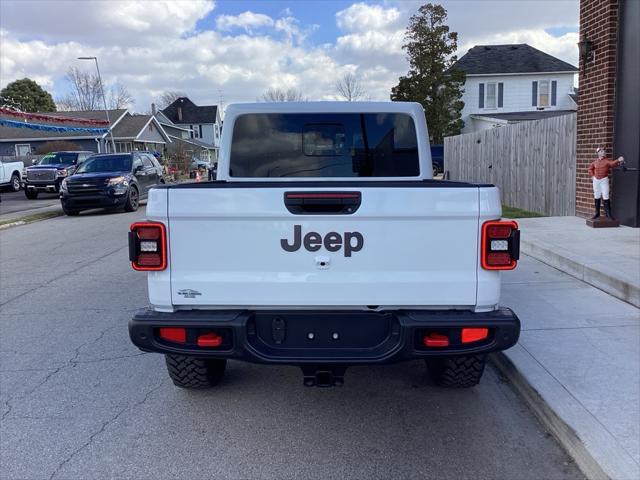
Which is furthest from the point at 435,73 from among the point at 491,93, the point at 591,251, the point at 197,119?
the point at 197,119

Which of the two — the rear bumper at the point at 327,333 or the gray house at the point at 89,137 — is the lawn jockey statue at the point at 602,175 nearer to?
the rear bumper at the point at 327,333

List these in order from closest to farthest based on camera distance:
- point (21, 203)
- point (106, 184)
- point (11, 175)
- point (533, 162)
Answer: point (533, 162)
point (106, 184)
point (21, 203)
point (11, 175)

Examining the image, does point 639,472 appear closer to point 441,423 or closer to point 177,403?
point 441,423

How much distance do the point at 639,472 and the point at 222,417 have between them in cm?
253

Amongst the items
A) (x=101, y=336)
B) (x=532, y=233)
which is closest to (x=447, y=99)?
(x=532, y=233)

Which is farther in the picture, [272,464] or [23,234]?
[23,234]

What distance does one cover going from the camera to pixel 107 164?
1852 cm

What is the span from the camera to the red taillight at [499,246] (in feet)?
10.8

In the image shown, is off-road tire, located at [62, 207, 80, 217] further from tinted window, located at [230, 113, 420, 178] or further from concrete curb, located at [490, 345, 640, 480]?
concrete curb, located at [490, 345, 640, 480]

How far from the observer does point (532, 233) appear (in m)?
9.77

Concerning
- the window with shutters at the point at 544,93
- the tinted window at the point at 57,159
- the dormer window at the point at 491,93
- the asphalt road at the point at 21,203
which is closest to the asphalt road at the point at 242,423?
the asphalt road at the point at 21,203

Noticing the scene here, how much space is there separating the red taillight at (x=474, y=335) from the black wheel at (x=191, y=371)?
1871 mm

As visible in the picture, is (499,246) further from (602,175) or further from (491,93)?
(491,93)

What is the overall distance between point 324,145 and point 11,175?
27390 millimetres
